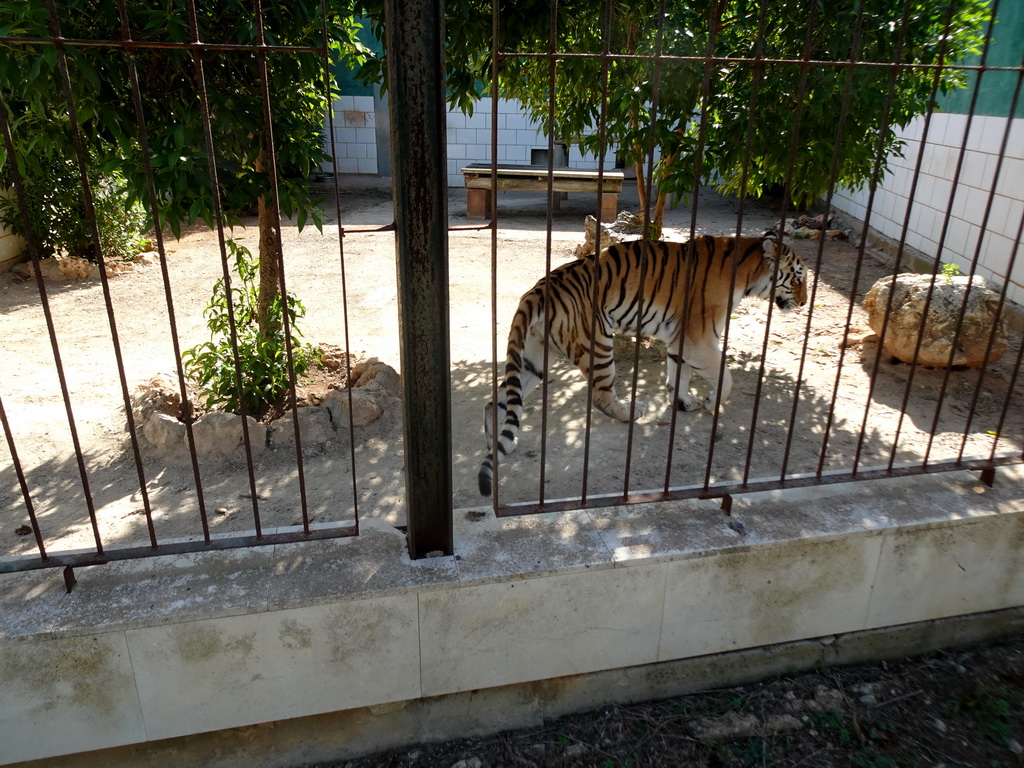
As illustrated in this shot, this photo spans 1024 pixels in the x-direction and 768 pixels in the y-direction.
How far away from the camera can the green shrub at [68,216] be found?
7.92 metres

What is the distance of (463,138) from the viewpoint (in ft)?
47.2

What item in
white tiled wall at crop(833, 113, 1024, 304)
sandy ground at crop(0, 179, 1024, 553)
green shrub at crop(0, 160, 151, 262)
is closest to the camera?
sandy ground at crop(0, 179, 1024, 553)

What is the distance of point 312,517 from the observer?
11.8ft

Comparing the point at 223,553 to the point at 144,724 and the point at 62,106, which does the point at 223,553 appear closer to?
the point at 144,724

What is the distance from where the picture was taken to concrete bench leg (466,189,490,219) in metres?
11.1

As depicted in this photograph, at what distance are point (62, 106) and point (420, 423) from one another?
251 centimetres

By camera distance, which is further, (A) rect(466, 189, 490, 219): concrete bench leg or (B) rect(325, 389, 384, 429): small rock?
(A) rect(466, 189, 490, 219): concrete bench leg

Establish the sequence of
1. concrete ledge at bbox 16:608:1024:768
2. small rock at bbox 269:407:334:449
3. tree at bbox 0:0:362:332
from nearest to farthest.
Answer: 1. concrete ledge at bbox 16:608:1024:768
2. tree at bbox 0:0:362:332
3. small rock at bbox 269:407:334:449

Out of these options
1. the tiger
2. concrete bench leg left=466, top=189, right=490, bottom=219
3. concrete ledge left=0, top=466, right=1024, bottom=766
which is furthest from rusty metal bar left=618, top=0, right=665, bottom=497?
concrete bench leg left=466, top=189, right=490, bottom=219

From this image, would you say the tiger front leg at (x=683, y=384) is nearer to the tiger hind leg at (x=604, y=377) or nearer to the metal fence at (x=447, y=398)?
the metal fence at (x=447, y=398)

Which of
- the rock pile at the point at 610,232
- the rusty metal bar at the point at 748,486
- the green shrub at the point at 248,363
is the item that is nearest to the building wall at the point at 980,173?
the rock pile at the point at 610,232

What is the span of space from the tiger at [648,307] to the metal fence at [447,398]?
222mm

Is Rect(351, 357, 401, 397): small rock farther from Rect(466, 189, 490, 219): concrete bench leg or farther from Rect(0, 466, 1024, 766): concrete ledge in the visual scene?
Rect(466, 189, 490, 219): concrete bench leg

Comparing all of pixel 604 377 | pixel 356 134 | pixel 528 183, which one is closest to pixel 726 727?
pixel 604 377
